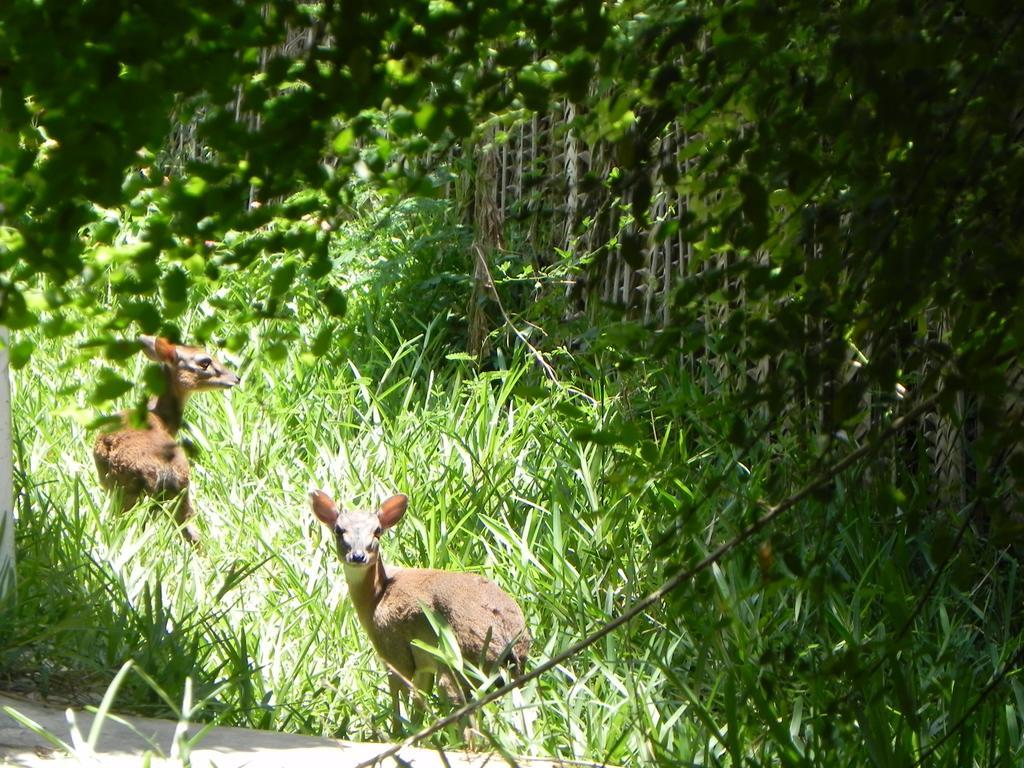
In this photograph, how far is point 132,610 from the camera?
18.4 ft

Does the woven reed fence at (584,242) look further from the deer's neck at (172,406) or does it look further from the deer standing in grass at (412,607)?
the deer's neck at (172,406)

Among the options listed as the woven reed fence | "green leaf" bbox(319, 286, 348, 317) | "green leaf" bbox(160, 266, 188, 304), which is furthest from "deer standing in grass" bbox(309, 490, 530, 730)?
"green leaf" bbox(160, 266, 188, 304)

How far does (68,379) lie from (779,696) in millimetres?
5733

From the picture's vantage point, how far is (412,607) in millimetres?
6113

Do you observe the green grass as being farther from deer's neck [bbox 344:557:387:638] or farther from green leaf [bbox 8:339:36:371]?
green leaf [bbox 8:339:36:371]

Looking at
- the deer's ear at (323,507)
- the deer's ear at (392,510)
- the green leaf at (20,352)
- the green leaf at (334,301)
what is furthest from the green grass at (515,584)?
the green leaf at (20,352)

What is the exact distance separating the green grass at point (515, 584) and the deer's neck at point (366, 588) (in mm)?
209

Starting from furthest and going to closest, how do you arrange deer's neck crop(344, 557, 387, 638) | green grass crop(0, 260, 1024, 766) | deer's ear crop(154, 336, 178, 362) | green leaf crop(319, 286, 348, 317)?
deer's ear crop(154, 336, 178, 362)
deer's neck crop(344, 557, 387, 638)
green grass crop(0, 260, 1024, 766)
green leaf crop(319, 286, 348, 317)

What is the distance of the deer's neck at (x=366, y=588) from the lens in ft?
20.7

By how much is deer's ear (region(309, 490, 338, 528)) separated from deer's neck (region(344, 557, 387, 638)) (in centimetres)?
32

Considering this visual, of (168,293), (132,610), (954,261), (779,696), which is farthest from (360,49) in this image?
(132,610)

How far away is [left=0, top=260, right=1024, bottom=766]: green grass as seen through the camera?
4512 mm

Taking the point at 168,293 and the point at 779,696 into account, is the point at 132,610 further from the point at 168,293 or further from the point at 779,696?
the point at 168,293

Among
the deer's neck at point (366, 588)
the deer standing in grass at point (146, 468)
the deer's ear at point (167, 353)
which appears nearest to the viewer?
the deer's neck at point (366, 588)
